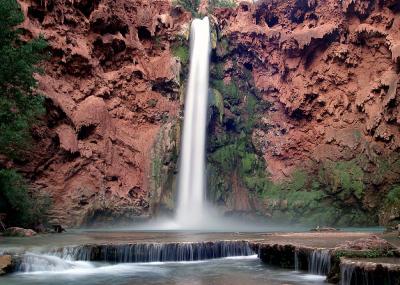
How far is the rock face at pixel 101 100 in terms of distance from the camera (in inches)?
1230

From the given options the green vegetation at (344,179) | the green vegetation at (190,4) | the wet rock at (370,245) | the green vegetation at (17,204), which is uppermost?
the green vegetation at (190,4)

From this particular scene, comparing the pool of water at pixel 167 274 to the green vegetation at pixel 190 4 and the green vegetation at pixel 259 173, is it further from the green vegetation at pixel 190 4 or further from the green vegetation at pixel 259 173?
the green vegetation at pixel 190 4

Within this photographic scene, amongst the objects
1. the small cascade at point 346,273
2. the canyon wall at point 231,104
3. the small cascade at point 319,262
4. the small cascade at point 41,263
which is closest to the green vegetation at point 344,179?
the canyon wall at point 231,104

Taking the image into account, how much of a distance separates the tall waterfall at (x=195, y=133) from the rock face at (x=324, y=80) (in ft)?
8.80

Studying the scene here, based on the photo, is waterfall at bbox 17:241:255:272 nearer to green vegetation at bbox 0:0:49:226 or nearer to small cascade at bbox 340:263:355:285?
small cascade at bbox 340:263:355:285

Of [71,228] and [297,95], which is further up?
→ [297,95]

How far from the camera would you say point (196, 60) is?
40969 millimetres

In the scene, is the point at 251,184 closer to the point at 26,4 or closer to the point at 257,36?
the point at 257,36

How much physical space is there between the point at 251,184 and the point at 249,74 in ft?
37.0

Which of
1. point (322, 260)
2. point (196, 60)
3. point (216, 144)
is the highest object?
point (196, 60)

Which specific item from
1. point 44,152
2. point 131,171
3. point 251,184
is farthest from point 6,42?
point 251,184

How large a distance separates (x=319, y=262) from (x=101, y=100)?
85.7 feet

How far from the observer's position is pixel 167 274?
13508 mm

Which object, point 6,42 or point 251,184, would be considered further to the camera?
point 251,184
